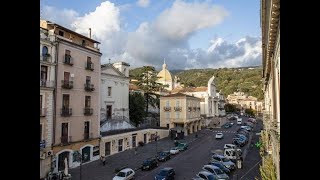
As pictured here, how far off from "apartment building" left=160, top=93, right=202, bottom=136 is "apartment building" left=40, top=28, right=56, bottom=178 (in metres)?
20.6

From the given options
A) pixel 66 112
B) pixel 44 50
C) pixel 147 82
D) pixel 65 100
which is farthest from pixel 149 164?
pixel 147 82

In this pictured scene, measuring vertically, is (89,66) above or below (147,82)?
above

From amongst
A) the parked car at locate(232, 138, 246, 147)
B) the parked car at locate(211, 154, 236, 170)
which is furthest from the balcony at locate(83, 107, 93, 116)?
the parked car at locate(232, 138, 246, 147)

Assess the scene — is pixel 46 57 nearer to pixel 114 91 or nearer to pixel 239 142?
pixel 114 91

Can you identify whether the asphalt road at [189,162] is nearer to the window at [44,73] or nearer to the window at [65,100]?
the window at [65,100]

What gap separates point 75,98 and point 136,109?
47.2 ft

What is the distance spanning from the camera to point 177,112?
130 feet

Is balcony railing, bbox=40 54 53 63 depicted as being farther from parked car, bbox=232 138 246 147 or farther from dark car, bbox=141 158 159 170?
parked car, bbox=232 138 246 147

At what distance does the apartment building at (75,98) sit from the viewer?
2078 centimetres

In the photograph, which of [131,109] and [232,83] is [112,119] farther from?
[232,83]

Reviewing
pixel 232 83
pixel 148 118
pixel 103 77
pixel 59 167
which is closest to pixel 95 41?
pixel 103 77

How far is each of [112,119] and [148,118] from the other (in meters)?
13.3

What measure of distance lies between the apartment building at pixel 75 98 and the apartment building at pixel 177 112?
51.4 feet
